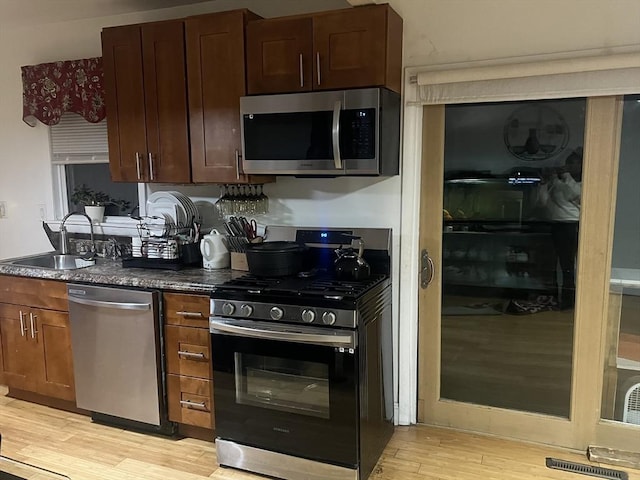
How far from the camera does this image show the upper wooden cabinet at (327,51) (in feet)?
8.29

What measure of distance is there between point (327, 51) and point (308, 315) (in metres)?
1.33

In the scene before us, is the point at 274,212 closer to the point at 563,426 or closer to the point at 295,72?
the point at 295,72

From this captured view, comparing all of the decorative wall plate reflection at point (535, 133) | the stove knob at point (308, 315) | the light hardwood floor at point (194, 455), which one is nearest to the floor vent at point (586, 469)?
the light hardwood floor at point (194, 455)

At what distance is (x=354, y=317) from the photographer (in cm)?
235

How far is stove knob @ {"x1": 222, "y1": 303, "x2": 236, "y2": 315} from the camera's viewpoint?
8.45 ft

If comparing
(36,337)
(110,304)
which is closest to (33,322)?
(36,337)

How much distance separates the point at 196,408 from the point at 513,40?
259 centimetres

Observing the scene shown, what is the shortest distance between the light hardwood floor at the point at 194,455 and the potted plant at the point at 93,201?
1496mm

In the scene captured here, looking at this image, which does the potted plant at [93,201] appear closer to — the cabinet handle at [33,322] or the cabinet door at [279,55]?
the cabinet handle at [33,322]

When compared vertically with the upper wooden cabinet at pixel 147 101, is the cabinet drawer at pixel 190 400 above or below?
below

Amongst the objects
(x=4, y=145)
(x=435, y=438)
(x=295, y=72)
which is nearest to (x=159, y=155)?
(x=295, y=72)

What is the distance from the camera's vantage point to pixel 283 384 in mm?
2561

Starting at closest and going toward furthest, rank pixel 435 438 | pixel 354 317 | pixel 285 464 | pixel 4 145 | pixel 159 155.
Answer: pixel 354 317 < pixel 285 464 < pixel 435 438 < pixel 159 155 < pixel 4 145

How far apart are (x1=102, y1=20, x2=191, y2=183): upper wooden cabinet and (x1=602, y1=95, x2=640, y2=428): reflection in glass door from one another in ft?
7.83
